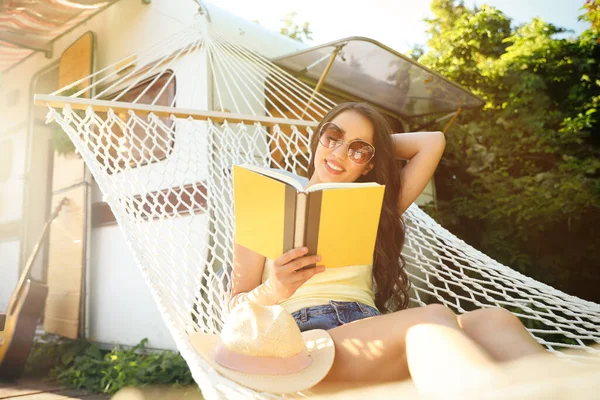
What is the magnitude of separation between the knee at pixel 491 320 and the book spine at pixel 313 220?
34 centimetres

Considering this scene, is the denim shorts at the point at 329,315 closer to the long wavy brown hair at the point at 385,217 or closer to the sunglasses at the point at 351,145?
the long wavy brown hair at the point at 385,217

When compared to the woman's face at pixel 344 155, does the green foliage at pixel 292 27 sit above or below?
above

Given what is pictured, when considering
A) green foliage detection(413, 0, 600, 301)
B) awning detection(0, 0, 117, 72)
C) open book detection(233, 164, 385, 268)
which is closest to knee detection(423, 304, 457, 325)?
open book detection(233, 164, 385, 268)

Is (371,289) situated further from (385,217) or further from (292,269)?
(292,269)

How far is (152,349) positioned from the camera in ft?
10.3

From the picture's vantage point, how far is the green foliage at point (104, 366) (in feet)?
8.36

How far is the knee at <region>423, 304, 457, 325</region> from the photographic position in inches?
32.7

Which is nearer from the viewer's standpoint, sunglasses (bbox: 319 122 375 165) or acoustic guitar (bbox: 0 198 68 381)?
sunglasses (bbox: 319 122 375 165)

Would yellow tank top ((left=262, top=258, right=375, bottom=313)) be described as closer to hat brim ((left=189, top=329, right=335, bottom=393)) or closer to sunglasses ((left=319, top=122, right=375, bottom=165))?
hat brim ((left=189, top=329, right=335, bottom=393))

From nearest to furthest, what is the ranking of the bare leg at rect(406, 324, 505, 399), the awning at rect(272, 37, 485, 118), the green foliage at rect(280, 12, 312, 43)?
the bare leg at rect(406, 324, 505, 399)
the awning at rect(272, 37, 485, 118)
the green foliage at rect(280, 12, 312, 43)

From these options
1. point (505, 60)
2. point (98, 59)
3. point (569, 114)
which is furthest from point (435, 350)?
point (505, 60)

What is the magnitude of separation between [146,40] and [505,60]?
349 cm

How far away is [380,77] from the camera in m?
3.86

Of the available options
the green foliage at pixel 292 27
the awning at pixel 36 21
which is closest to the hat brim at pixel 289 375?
the awning at pixel 36 21
